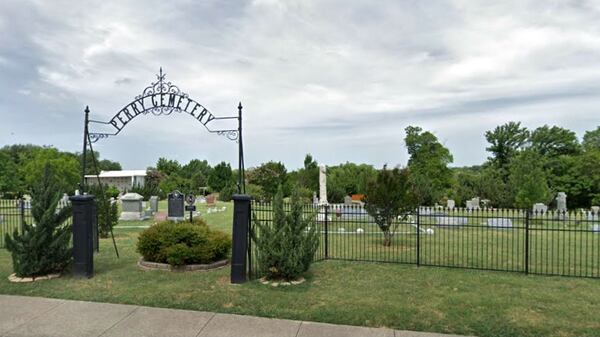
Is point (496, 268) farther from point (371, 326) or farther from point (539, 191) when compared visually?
point (539, 191)

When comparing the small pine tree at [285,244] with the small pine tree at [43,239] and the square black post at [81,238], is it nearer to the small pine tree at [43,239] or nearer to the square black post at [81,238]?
the square black post at [81,238]

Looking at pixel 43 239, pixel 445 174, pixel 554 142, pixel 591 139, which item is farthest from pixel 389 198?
pixel 591 139

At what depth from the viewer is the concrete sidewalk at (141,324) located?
4734 millimetres

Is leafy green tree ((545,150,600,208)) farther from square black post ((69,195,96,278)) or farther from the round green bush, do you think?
square black post ((69,195,96,278))

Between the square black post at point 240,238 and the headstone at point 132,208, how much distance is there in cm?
1464

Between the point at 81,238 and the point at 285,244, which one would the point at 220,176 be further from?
the point at 285,244

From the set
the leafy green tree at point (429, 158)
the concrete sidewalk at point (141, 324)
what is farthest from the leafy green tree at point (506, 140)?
the concrete sidewalk at point (141, 324)

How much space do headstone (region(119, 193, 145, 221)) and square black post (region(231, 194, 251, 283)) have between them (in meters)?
14.6

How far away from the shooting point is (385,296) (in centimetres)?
622

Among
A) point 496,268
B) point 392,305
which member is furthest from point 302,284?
point 496,268

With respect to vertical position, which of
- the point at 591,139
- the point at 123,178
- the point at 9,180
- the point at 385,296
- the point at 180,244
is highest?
the point at 591,139

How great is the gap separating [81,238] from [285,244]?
4047 millimetres

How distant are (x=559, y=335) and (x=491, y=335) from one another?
2.77 ft

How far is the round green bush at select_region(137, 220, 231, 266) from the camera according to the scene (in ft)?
25.8
